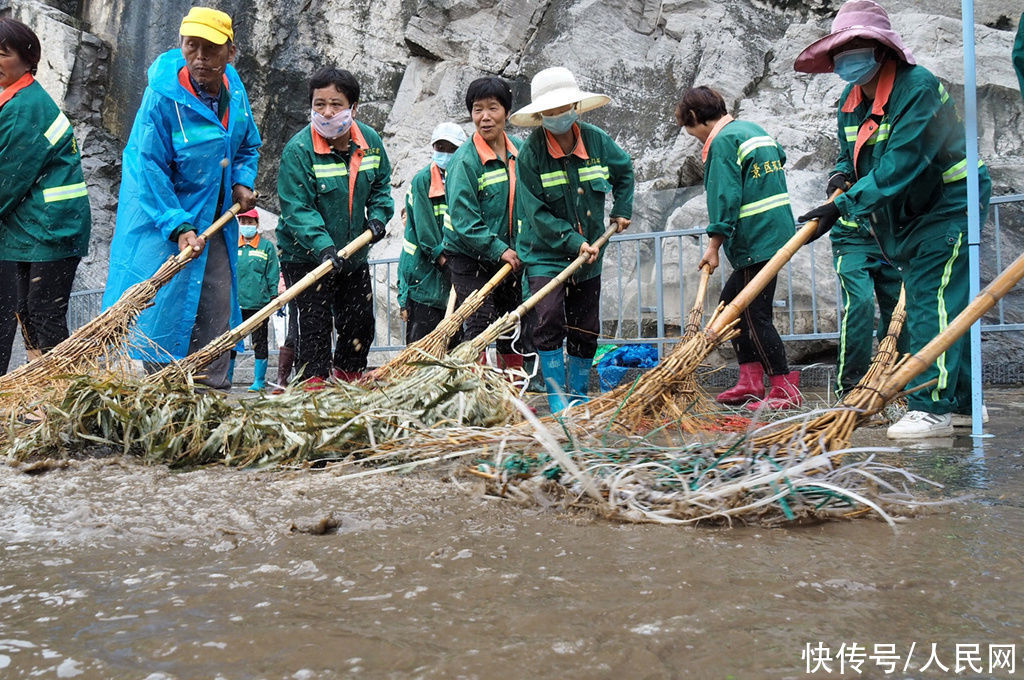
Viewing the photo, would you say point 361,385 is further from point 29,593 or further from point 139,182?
point 29,593

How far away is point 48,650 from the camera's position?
1414mm

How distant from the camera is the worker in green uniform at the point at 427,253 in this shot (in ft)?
21.1

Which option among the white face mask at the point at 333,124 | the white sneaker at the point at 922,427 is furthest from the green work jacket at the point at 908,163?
the white face mask at the point at 333,124

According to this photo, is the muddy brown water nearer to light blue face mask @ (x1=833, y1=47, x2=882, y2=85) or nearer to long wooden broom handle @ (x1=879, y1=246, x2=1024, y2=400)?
long wooden broom handle @ (x1=879, y1=246, x2=1024, y2=400)

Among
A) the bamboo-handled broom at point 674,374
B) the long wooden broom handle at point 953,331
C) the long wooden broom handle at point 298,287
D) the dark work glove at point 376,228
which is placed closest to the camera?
the long wooden broom handle at point 953,331

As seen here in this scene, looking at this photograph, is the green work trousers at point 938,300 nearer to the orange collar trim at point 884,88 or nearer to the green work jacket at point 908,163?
the green work jacket at point 908,163

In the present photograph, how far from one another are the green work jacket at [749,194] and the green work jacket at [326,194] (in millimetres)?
1980

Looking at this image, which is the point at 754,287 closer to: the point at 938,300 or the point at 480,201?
the point at 938,300

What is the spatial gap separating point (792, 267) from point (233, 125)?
4849 millimetres

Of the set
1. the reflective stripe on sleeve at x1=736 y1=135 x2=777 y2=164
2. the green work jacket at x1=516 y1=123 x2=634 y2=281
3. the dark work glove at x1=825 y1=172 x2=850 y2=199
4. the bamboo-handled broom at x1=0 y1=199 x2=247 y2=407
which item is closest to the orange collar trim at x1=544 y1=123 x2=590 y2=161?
the green work jacket at x1=516 y1=123 x2=634 y2=281

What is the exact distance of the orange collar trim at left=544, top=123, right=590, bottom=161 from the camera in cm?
488

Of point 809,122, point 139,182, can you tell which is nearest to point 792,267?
point 809,122

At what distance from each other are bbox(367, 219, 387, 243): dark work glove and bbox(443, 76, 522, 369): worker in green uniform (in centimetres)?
47

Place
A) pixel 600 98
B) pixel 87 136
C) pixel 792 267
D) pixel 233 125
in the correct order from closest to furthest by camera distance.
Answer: pixel 233 125 → pixel 600 98 → pixel 792 267 → pixel 87 136
